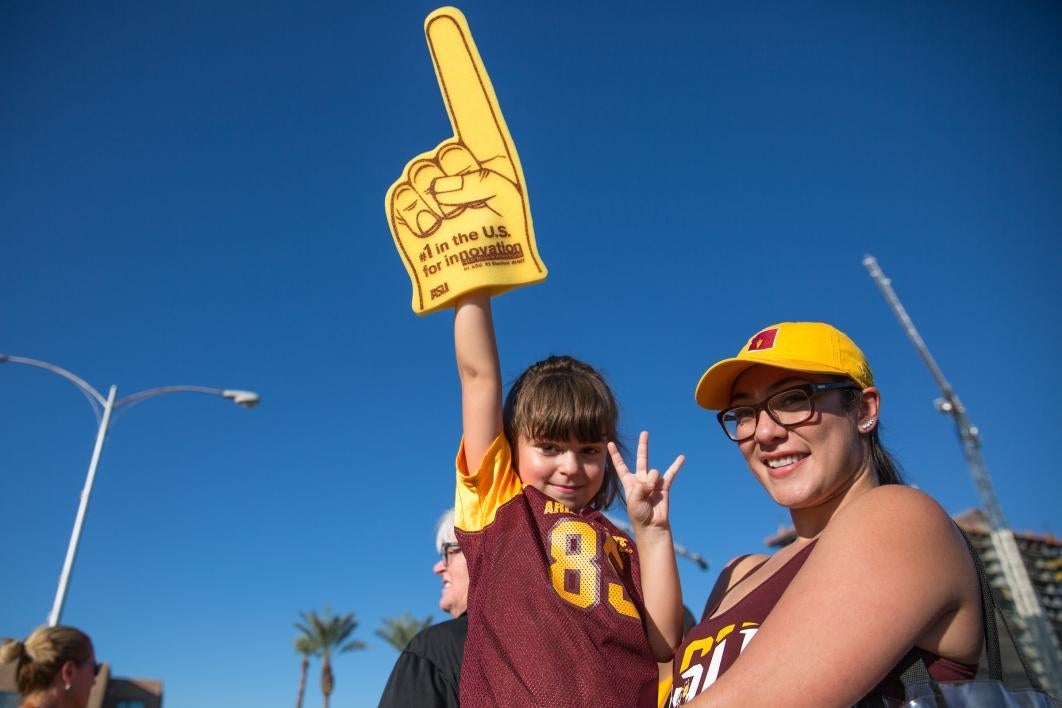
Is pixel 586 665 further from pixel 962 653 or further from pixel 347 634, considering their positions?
pixel 347 634

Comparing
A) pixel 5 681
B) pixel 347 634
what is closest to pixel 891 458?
pixel 5 681

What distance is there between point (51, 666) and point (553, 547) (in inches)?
127

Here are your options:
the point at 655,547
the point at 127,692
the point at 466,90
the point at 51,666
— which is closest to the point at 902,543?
the point at 655,547

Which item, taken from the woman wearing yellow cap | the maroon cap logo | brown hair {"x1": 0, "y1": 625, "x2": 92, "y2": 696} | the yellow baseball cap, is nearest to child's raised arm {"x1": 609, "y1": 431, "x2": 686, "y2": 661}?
the woman wearing yellow cap

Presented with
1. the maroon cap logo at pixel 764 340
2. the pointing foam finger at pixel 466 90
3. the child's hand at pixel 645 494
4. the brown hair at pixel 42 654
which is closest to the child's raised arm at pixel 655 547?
the child's hand at pixel 645 494

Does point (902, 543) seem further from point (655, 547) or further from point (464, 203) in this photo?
point (464, 203)

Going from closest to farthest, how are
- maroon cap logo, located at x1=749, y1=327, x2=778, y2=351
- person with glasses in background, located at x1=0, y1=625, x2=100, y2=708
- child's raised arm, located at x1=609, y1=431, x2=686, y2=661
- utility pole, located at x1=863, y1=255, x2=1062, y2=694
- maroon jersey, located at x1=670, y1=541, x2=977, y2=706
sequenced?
1. maroon jersey, located at x1=670, y1=541, x2=977, y2=706
2. maroon cap logo, located at x1=749, y1=327, x2=778, y2=351
3. child's raised arm, located at x1=609, y1=431, x2=686, y2=661
4. person with glasses in background, located at x1=0, y1=625, x2=100, y2=708
5. utility pole, located at x1=863, y1=255, x2=1062, y2=694

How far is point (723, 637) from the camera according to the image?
1841 mm

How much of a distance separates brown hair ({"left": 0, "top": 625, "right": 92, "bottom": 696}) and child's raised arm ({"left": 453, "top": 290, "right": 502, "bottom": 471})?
3.00m

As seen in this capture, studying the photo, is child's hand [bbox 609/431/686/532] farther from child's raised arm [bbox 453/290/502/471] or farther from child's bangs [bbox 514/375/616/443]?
child's raised arm [bbox 453/290/502/471]

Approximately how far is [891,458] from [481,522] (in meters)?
1.31

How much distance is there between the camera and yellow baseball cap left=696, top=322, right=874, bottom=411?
6.39 feet

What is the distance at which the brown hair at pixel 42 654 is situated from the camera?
3.84 metres

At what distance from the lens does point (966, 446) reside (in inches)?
2324
